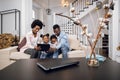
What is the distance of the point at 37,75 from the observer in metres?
1.39

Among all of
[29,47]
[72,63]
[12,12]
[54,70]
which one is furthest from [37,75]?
[12,12]

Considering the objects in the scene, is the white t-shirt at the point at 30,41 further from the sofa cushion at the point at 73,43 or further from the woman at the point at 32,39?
the sofa cushion at the point at 73,43

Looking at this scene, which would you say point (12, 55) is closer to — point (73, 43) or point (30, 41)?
point (30, 41)

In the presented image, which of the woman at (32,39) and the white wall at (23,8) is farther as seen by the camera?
the white wall at (23,8)

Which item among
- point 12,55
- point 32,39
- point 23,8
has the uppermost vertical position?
point 23,8

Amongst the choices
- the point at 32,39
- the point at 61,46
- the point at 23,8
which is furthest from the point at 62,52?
the point at 23,8

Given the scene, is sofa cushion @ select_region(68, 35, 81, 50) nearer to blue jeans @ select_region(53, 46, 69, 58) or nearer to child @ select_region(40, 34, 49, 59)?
blue jeans @ select_region(53, 46, 69, 58)

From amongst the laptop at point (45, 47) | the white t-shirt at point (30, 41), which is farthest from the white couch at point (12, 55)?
the laptop at point (45, 47)

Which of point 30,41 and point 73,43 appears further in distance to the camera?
point 73,43

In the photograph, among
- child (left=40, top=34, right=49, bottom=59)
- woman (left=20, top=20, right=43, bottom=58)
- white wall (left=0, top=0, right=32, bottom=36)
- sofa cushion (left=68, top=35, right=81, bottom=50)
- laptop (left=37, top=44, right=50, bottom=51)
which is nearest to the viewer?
laptop (left=37, top=44, right=50, bottom=51)

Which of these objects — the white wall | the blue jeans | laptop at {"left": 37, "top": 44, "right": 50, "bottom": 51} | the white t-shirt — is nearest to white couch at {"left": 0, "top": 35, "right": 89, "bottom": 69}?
the blue jeans

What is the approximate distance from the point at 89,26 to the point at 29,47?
5.15 metres

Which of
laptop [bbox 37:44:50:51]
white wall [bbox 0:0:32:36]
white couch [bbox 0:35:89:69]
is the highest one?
white wall [bbox 0:0:32:36]

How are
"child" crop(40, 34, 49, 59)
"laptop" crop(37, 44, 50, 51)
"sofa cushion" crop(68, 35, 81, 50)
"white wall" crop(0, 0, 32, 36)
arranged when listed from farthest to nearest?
"white wall" crop(0, 0, 32, 36), "sofa cushion" crop(68, 35, 81, 50), "child" crop(40, 34, 49, 59), "laptop" crop(37, 44, 50, 51)
